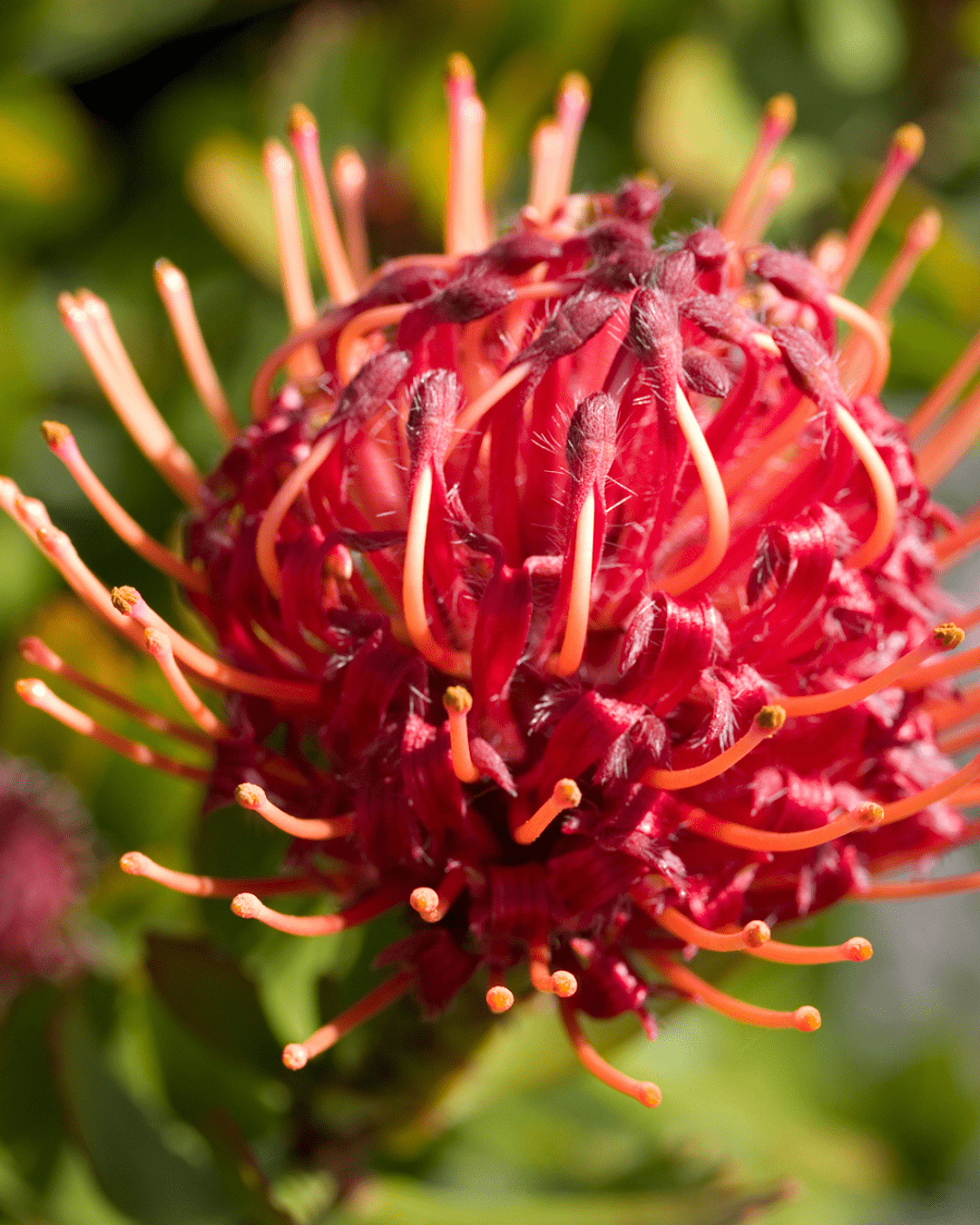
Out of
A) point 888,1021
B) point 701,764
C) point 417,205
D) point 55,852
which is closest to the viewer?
point 701,764

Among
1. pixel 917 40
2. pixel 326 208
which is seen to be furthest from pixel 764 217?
pixel 917 40

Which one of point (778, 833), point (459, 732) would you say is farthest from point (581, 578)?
point (778, 833)

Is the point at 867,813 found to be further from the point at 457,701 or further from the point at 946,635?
the point at 457,701

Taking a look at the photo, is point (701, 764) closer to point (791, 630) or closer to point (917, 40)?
point (791, 630)

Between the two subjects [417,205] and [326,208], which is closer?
[326,208]

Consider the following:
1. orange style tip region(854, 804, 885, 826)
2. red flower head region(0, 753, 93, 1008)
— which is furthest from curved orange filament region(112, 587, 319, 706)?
red flower head region(0, 753, 93, 1008)

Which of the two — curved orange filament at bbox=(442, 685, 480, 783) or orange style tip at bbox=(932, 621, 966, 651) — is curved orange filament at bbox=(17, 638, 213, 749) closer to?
curved orange filament at bbox=(442, 685, 480, 783)

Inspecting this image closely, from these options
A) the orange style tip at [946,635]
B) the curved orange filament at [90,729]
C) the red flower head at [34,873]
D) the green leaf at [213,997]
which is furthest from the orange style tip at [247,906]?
the red flower head at [34,873]
